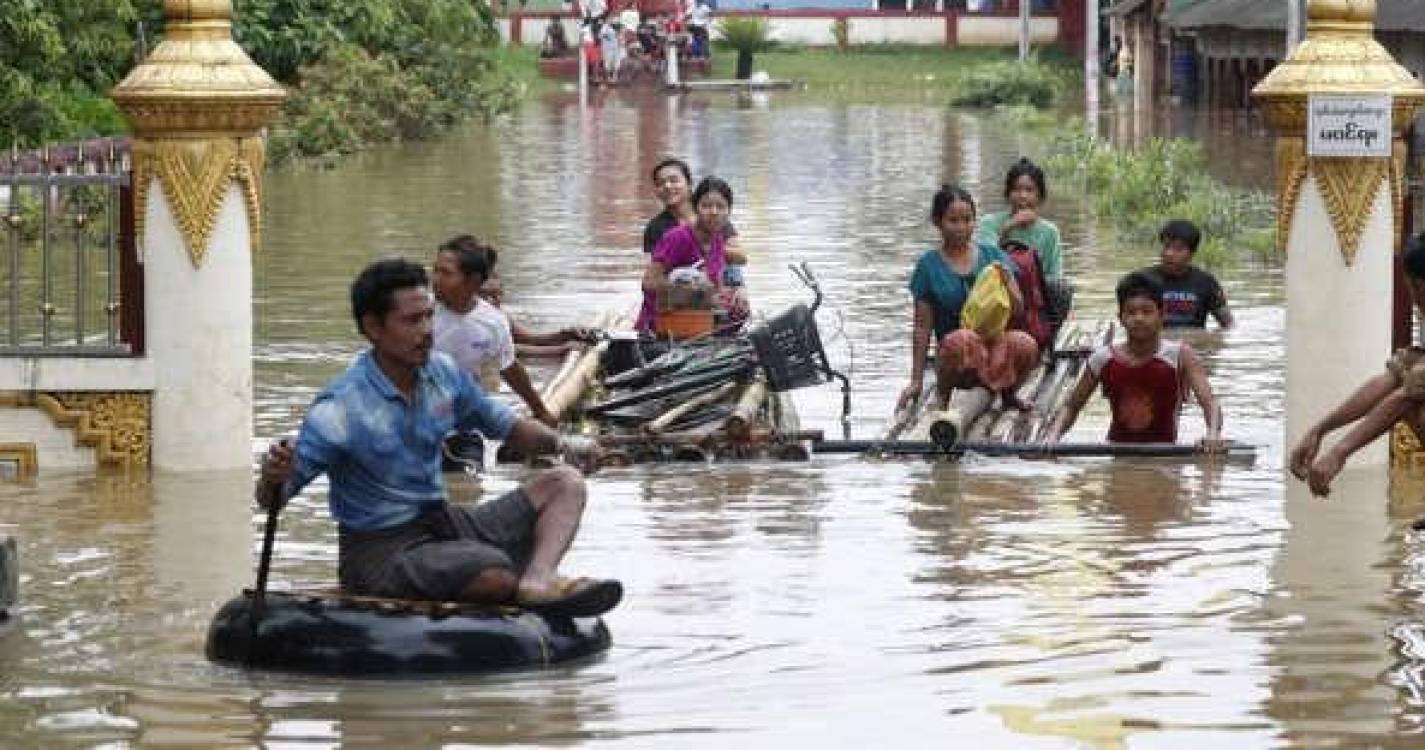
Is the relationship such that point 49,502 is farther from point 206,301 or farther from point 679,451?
point 679,451

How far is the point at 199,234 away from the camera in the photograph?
15492 millimetres

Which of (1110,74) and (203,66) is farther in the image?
(1110,74)

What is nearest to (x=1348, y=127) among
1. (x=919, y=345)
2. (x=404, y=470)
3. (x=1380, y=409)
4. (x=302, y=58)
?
(x=919, y=345)

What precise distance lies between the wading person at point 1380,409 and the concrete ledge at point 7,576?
4.09 metres

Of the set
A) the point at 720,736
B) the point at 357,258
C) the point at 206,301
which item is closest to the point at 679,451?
the point at 206,301

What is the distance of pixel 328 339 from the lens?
21125 mm

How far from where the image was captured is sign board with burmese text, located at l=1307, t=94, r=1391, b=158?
1528 cm

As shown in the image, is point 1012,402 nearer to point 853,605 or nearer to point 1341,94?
point 1341,94

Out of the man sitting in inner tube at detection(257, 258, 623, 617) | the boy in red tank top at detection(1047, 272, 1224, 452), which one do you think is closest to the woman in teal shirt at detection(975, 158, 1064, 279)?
the boy in red tank top at detection(1047, 272, 1224, 452)

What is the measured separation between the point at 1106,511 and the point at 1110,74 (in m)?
58.6

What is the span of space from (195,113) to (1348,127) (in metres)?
4.81

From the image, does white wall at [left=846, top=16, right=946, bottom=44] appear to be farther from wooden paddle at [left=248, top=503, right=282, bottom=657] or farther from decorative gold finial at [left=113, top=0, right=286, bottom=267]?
wooden paddle at [left=248, top=503, right=282, bottom=657]

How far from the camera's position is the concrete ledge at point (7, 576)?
463 inches

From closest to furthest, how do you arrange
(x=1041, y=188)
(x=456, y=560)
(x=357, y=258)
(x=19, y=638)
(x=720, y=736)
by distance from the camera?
(x=720, y=736), (x=456, y=560), (x=19, y=638), (x=1041, y=188), (x=357, y=258)
